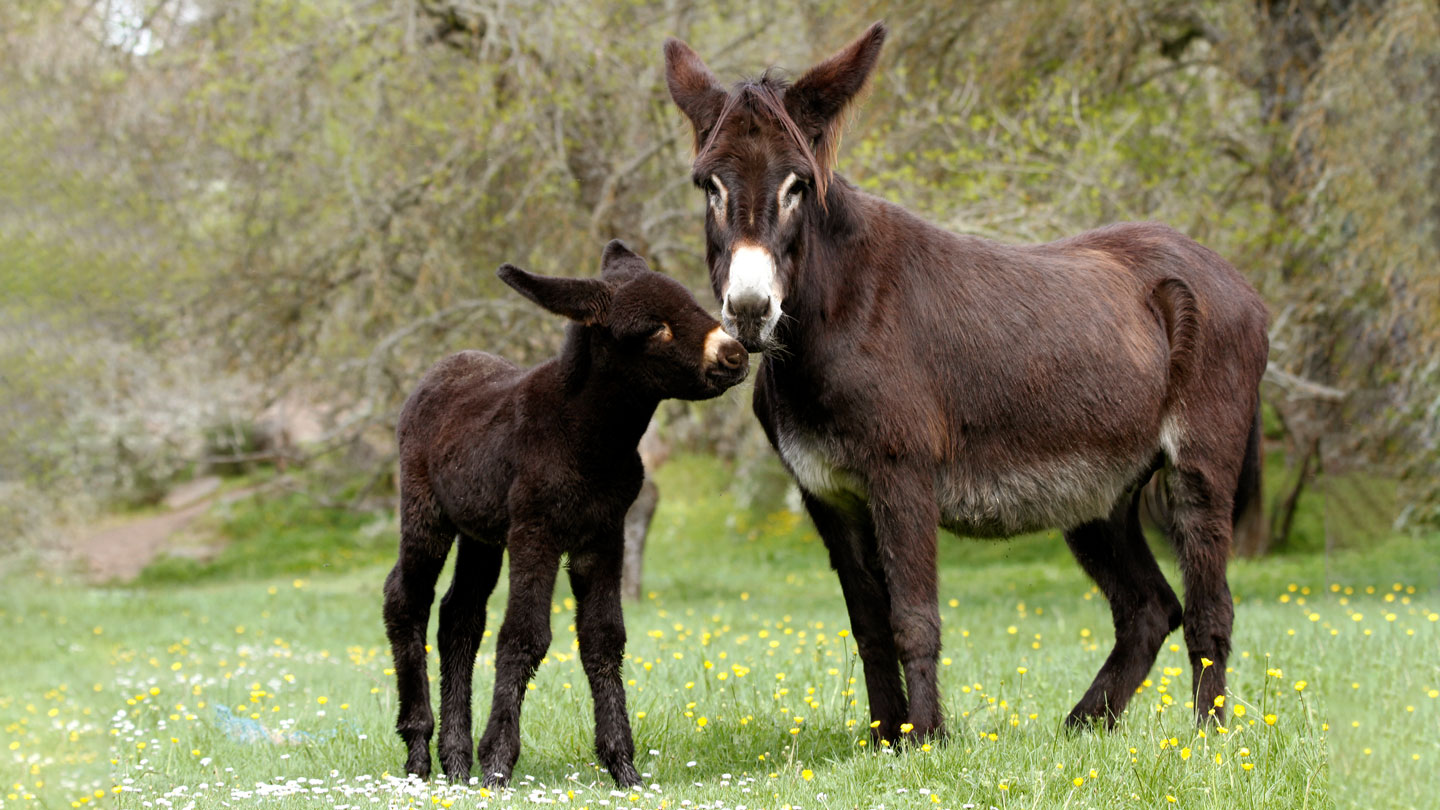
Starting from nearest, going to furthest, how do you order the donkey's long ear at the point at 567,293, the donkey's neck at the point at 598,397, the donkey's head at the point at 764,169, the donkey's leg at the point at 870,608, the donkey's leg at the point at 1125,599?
the donkey's head at the point at 764,169 < the donkey's long ear at the point at 567,293 < the donkey's neck at the point at 598,397 < the donkey's leg at the point at 870,608 < the donkey's leg at the point at 1125,599

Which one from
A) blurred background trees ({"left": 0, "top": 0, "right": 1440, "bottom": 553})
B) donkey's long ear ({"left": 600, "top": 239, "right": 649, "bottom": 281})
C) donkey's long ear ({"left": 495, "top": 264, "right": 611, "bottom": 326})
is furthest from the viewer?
blurred background trees ({"left": 0, "top": 0, "right": 1440, "bottom": 553})

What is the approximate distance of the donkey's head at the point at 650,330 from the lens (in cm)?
440

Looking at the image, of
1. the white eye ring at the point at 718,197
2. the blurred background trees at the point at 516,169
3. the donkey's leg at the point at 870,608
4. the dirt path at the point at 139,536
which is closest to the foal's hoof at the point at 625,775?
the donkey's leg at the point at 870,608

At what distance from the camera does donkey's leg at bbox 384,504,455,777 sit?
16.7 ft

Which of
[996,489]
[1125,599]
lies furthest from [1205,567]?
[996,489]

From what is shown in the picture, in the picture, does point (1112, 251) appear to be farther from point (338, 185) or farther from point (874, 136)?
point (338, 185)

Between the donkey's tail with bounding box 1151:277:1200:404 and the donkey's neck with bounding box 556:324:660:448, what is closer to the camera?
the donkey's neck with bounding box 556:324:660:448

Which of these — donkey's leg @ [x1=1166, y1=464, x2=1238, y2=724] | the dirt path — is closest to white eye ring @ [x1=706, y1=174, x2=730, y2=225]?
donkey's leg @ [x1=1166, y1=464, x2=1238, y2=724]

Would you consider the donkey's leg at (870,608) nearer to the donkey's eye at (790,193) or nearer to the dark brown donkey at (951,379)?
the dark brown donkey at (951,379)

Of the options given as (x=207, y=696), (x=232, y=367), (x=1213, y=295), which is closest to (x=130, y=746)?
(x=207, y=696)

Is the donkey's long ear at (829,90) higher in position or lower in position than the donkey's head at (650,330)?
higher

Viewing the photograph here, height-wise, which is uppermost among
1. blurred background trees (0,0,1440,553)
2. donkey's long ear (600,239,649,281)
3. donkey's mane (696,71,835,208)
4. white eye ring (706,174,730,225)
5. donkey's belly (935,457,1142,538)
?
blurred background trees (0,0,1440,553)

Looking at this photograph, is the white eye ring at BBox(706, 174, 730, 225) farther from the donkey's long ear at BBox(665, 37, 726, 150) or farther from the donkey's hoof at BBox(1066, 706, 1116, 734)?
the donkey's hoof at BBox(1066, 706, 1116, 734)

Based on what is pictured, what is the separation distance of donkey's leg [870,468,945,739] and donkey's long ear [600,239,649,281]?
48.1 inches
